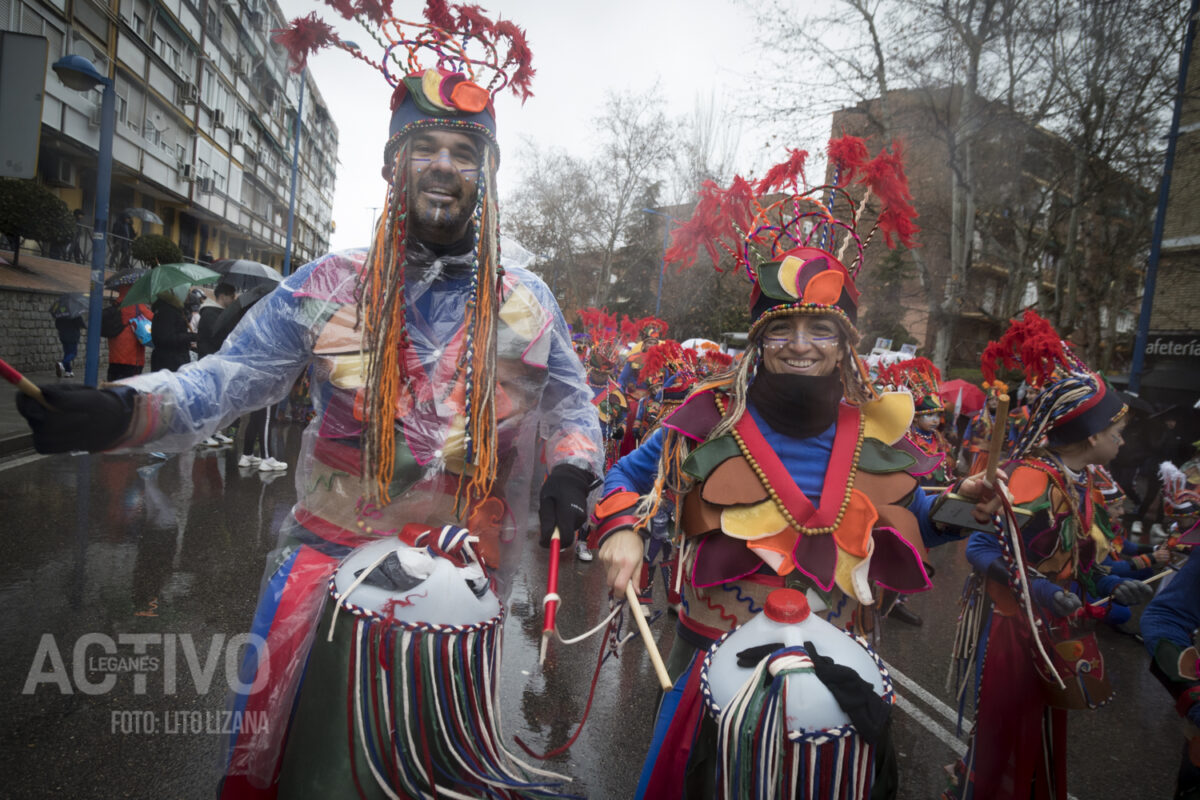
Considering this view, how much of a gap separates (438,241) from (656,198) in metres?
29.3

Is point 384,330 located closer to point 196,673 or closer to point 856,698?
point 856,698

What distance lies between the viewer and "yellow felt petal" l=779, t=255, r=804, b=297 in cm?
210

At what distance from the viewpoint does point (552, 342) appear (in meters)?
2.41

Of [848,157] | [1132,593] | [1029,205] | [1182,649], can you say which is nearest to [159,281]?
[848,157]

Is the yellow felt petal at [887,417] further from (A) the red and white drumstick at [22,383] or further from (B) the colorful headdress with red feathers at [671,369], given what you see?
(B) the colorful headdress with red feathers at [671,369]

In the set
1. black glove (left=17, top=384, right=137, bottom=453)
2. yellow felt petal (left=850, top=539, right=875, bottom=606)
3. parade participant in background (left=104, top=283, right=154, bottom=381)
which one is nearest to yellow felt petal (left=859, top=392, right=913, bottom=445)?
yellow felt petal (left=850, top=539, right=875, bottom=606)

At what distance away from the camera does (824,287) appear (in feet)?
6.86

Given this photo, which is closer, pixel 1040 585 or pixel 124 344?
pixel 1040 585

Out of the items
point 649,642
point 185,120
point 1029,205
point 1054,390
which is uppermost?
point 185,120

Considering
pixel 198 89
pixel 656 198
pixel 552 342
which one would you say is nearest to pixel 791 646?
pixel 552 342

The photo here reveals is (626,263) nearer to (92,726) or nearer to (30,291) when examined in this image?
(30,291)

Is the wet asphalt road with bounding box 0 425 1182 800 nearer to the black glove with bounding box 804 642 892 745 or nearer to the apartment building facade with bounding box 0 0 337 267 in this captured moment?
the black glove with bounding box 804 642 892 745

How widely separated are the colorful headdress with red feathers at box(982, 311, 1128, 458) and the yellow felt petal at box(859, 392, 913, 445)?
40.5 inches

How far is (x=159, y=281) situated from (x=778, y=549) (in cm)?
832
